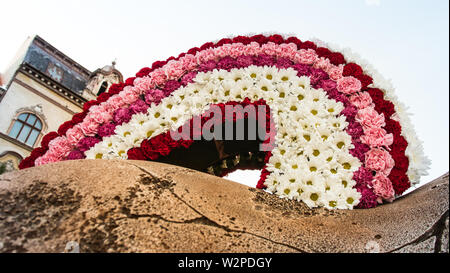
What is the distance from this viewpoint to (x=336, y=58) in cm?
293

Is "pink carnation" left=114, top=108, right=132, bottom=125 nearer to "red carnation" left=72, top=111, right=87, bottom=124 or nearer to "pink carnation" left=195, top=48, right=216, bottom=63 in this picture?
"red carnation" left=72, top=111, right=87, bottom=124

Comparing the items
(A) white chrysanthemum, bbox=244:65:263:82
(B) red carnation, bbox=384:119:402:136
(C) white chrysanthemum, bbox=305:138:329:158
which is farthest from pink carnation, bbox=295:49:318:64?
(C) white chrysanthemum, bbox=305:138:329:158

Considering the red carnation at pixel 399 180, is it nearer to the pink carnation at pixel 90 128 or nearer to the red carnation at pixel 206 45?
the red carnation at pixel 206 45

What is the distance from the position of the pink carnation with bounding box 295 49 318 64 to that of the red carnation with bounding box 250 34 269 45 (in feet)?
1.51

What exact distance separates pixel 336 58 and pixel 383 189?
4.85ft

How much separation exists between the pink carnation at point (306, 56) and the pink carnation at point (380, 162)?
1.19 m

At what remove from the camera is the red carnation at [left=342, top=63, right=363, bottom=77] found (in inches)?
107

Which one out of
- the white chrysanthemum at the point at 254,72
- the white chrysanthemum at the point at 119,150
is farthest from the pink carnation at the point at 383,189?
the white chrysanthemum at the point at 119,150

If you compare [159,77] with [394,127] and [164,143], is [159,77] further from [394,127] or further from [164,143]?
[394,127]

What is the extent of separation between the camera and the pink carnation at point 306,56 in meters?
2.92

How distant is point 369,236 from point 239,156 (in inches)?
60.5

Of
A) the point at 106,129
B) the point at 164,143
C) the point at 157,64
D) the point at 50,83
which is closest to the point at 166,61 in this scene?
the point at 157,64
